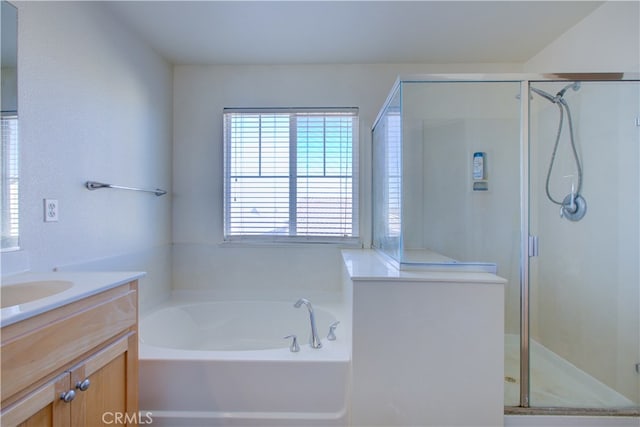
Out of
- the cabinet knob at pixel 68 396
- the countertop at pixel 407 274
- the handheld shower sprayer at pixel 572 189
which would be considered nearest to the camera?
the cabinet knob at pixel 68 396

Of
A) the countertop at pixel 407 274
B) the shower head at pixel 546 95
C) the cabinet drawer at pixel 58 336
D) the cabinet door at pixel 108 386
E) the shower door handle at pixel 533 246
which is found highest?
the shower head at pixel 546 95

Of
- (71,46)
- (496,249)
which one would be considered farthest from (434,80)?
(71,46)

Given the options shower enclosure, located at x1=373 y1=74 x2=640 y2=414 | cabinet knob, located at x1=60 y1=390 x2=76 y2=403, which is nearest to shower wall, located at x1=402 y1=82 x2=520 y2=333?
shower enclosure, located at x1=373 y1=74 x2=640 y2=414

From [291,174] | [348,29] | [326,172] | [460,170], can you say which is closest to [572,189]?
[460,170]

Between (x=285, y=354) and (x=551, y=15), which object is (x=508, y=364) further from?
(x=551, y=15)

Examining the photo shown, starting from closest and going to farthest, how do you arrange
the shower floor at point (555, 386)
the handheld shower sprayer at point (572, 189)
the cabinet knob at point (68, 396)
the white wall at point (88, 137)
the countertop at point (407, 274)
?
1. the cabinet knob at point (68, 396)
2. the white wall at point (88, 137)
3. the countertop at point (407, 274)
4. the shower floor at point (555, 386)
5. the handheld shower sprayer at point (572, 189)

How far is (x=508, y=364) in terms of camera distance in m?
1.70

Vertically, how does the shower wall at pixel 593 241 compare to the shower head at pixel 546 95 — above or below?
below

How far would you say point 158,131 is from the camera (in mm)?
2367

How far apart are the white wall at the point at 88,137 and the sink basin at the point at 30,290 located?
0.19 meters

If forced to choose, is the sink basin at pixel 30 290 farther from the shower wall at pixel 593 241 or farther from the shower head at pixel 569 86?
the shower head at pixel 569 86

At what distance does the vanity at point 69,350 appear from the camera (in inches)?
30.8

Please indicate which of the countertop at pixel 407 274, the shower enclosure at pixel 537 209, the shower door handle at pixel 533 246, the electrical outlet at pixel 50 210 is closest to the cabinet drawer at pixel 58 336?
the electrical outlet at pixel 50 210

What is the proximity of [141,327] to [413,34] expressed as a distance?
272 cm
